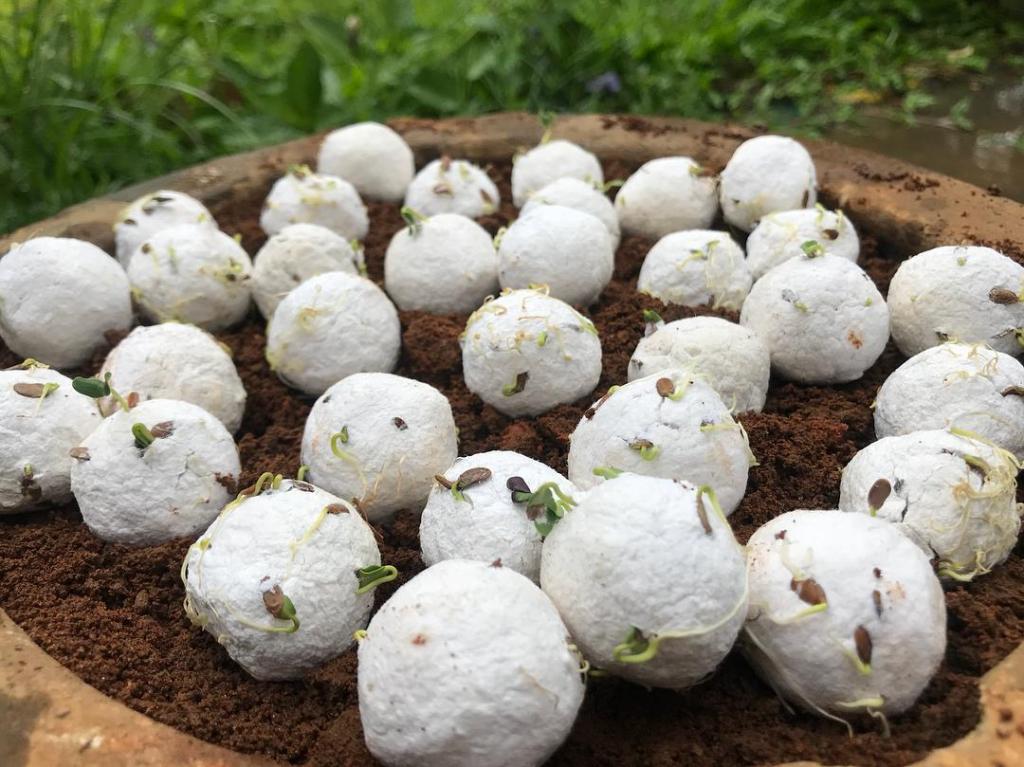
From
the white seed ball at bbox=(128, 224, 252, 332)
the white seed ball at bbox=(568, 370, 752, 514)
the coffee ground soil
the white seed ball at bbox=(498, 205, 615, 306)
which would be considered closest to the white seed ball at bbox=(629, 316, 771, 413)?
the coffee ground soil

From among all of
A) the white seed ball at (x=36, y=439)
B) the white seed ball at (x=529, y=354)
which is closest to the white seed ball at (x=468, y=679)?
the white seed ball at (x=529, y=354)

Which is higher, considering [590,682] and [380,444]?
[380,444]

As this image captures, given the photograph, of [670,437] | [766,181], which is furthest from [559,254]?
[670,437]

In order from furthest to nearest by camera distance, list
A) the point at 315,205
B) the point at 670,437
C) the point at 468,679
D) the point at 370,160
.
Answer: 1. the point at 370,160
2. the point at 315,205
3. the point at 670,437
4. the point at 468,679

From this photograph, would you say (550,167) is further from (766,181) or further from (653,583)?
(653,583)

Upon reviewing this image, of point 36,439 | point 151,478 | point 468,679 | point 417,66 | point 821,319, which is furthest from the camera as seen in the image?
point 417,66
